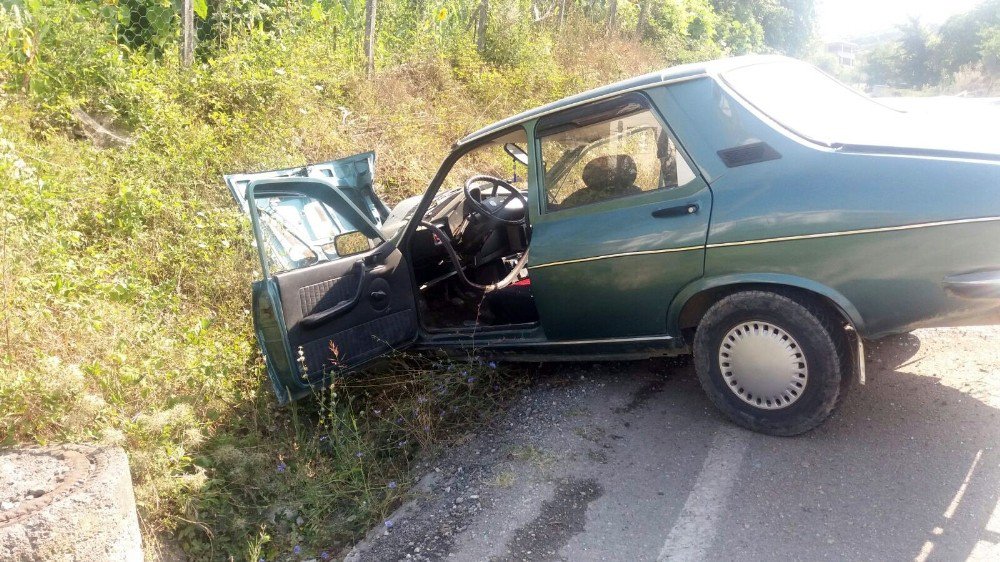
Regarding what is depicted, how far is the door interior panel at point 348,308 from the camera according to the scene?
4.30 m

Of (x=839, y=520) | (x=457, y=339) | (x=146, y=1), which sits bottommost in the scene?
(x=839, y=520)

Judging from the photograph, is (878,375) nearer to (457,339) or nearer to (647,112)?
(647,112)

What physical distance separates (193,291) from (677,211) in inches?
155

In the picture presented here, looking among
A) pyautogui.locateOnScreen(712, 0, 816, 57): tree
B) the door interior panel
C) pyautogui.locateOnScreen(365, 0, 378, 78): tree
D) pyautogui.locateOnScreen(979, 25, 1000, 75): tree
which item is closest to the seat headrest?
the door interior panel

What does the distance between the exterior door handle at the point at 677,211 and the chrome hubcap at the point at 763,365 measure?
0.61 m

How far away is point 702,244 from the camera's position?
3672 mm

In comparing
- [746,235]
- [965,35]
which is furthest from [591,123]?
[965,35]

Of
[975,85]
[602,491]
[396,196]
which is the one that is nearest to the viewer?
[602,491]

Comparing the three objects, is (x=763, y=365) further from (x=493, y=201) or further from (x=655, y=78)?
(x=493, y=201)

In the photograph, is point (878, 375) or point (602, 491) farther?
point (878, 375)

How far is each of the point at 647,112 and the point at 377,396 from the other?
2.55m

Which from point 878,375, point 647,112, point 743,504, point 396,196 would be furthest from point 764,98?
point 396,196

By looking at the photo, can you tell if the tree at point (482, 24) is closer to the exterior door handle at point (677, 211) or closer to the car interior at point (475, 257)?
the car interior at point (475, 257)

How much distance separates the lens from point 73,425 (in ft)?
13.0
